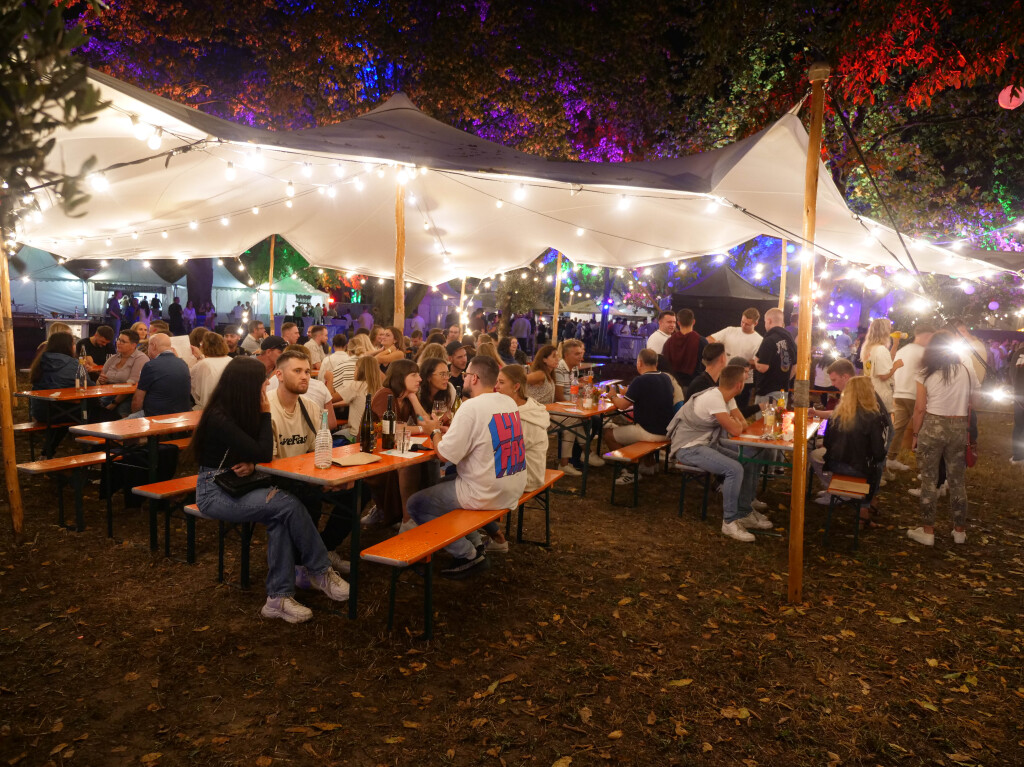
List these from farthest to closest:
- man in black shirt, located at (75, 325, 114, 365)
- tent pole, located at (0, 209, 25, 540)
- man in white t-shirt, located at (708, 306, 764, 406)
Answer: man in white t-shirt, located at (708, 306, 764, 406) < man in black shirt, located at (75, 325, 114, 365) < tent pole, located at (0, 209, 25, 540)

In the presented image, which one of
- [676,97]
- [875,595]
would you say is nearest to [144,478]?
[875,595]

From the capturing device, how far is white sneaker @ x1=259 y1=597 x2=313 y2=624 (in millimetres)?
3705

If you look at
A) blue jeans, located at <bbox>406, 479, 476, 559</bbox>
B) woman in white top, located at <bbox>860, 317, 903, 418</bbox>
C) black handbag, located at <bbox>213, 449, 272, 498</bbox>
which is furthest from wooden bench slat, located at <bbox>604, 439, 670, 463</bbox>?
black handbag, located at <bbox>213, 449, 272, 498</bbox>

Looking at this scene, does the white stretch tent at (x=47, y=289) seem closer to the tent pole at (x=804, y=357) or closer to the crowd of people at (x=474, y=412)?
the crowd of people at (x=474, y=412)

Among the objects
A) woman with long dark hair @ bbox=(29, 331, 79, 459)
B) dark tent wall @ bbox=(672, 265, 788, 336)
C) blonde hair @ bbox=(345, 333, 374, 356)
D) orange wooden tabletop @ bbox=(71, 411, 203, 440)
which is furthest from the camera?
dark tent wall @ bbox=(672, 265, 788, 336)

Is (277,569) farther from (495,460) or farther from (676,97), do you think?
(676,97)

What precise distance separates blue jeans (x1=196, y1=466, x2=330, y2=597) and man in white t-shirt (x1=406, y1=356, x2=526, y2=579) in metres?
0.84

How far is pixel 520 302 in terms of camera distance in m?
23.9

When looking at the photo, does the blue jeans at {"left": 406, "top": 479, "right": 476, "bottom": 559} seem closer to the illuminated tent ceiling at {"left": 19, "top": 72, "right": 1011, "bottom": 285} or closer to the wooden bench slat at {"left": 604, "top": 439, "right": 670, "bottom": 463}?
the wooden bench slat at {"left": 604, "top": 439, "right": 670, "bottom": 463}

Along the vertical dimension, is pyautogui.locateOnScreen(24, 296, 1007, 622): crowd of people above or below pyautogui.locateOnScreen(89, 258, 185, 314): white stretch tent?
below

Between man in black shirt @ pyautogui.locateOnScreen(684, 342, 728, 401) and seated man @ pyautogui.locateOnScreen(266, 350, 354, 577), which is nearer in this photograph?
seated man @ pyautogui.locateOnScreen(266, 350, 354, 577)

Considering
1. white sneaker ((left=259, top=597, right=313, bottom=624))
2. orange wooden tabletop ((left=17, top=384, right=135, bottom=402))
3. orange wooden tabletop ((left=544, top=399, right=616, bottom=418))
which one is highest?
orange wooden tabletop ((left=17, top=384, right=135, bottom=402))

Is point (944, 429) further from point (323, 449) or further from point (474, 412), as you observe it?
point (323, 449)

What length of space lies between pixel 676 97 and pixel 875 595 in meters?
12.3
